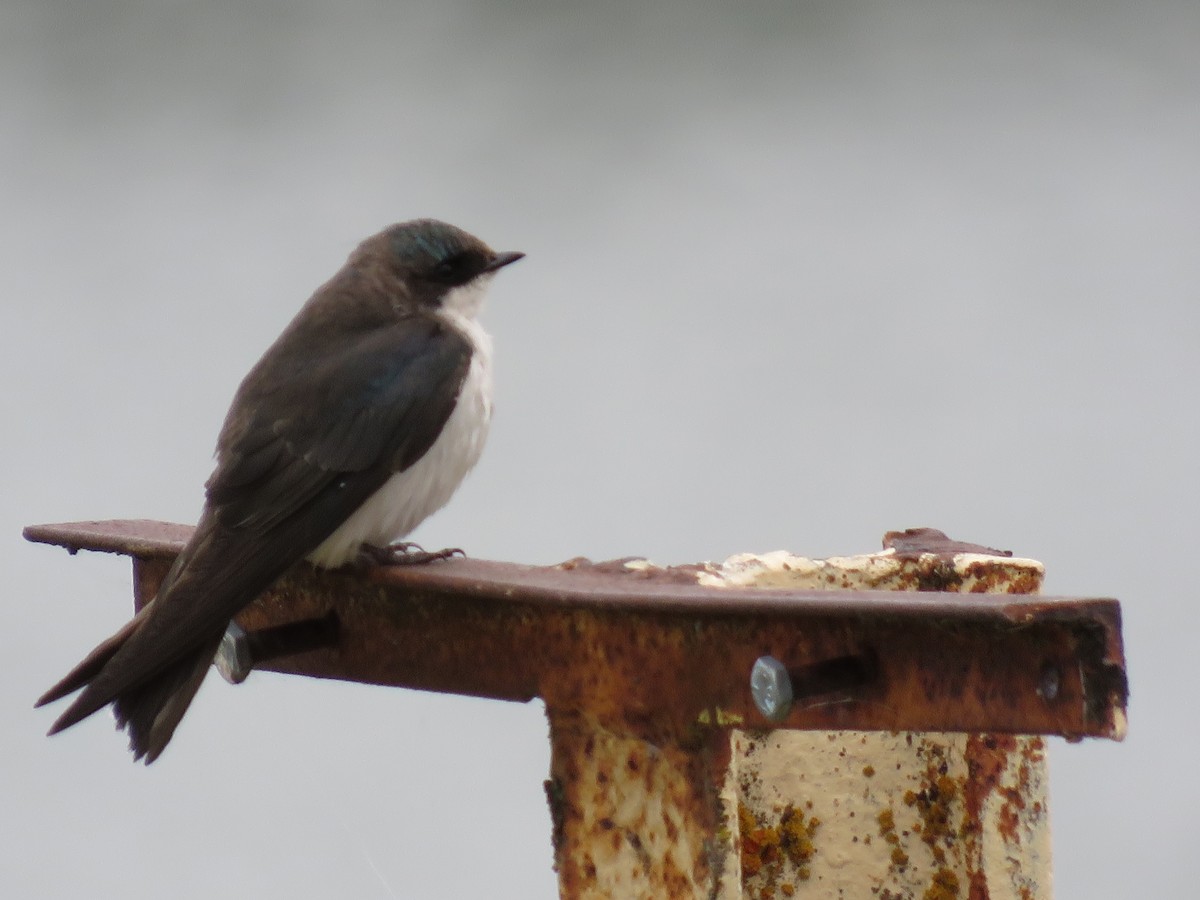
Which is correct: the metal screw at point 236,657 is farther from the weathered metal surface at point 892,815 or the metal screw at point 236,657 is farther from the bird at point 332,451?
the weathered metal surface at point 892,815

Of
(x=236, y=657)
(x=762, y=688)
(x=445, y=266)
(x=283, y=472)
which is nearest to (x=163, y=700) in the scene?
(x=236, y=657)

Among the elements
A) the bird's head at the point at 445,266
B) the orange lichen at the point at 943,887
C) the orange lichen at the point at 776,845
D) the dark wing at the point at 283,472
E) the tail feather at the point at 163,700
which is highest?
the bird's head at the point at 445,266

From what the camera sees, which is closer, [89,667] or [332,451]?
[89,667]

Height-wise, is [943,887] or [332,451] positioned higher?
[332,451]

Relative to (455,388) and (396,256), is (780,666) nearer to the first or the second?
(455,388)

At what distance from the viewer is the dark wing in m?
2.09

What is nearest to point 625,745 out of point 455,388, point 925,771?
point 925,771

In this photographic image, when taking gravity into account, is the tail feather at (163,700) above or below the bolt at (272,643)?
below

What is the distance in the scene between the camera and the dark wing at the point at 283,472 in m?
2.09

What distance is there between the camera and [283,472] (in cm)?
253

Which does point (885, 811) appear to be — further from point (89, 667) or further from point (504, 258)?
point (504, 258)

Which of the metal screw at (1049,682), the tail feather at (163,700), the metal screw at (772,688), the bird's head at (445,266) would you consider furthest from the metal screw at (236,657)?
the bird's head at (445,266)

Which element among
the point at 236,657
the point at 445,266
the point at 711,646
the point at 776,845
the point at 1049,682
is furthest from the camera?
the point at 445,266

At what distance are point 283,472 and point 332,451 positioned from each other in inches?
3.6
